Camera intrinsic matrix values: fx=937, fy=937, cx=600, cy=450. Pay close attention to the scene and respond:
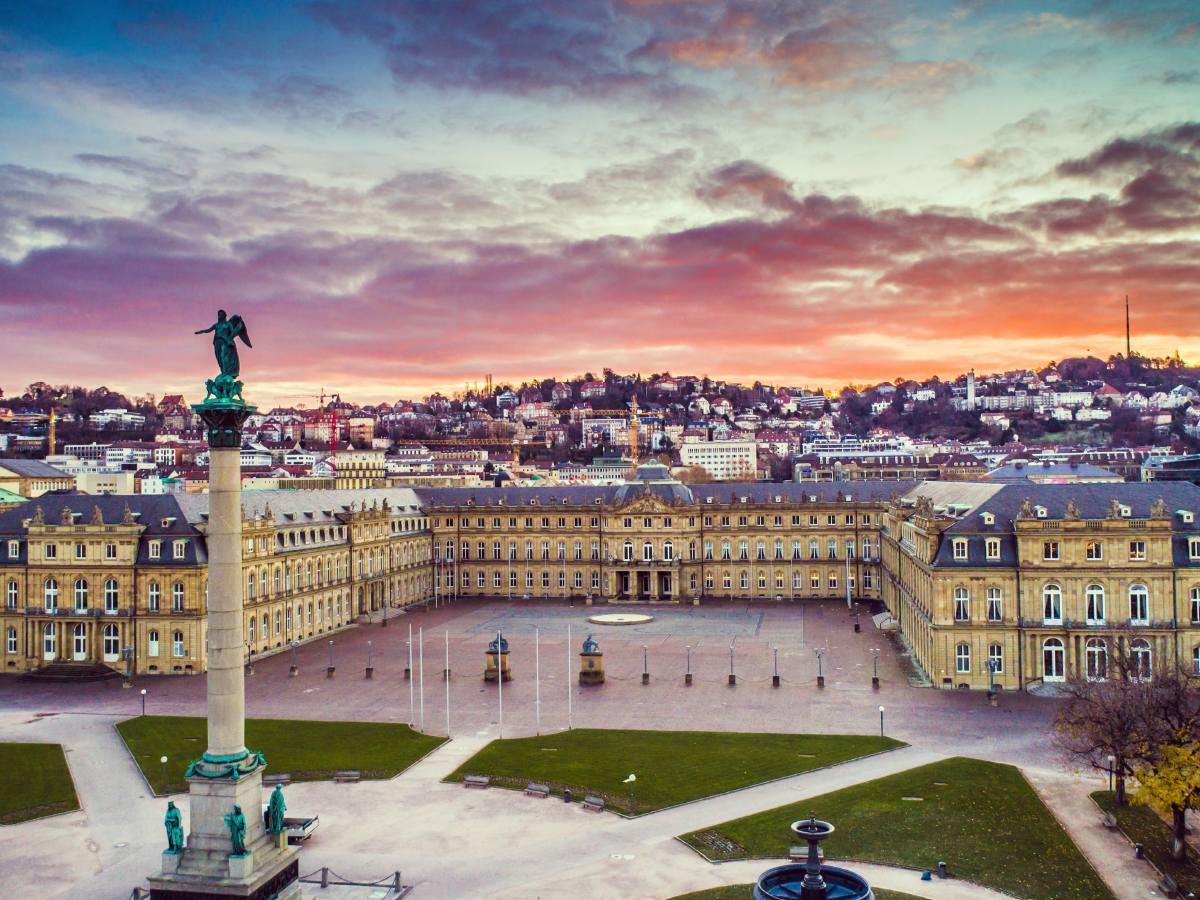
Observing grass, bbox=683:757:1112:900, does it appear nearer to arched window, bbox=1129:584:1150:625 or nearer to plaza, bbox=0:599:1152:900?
plaza, bbox=0:599:1152:900

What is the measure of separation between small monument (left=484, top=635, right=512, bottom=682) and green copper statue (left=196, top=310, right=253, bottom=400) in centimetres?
3217

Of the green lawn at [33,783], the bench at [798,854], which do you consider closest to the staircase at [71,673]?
the green lawn at [33,783]

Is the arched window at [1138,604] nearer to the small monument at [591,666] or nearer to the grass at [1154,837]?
the grass at [1154,837]

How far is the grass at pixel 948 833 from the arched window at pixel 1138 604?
20.9 m

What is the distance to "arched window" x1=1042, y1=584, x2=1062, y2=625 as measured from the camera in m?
55.8

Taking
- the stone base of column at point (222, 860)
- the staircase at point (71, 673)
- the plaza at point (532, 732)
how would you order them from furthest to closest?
the staircase at point (71, 673), the plaza at point (532, 732), the stone base of column at point (222, 860)

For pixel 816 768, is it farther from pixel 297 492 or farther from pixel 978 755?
pixel 297 492

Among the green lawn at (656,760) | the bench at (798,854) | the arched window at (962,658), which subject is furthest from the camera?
the arched window at (962,658)

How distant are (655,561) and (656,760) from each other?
60.7 metres

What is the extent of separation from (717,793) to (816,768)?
572 cm

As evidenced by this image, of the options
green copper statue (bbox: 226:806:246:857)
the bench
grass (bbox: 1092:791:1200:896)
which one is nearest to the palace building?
grass (bbox: 1092:791:1200:896)

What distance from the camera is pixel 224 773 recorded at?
28.4 meters

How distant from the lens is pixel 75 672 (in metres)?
63.9

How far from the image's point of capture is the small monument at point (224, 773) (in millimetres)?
27875
